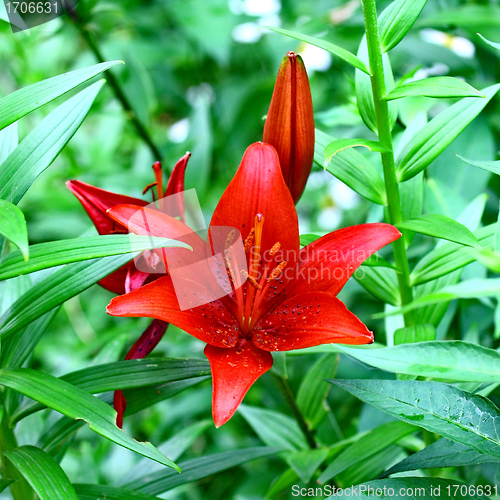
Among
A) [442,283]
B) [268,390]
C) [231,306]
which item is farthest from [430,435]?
[268,390]

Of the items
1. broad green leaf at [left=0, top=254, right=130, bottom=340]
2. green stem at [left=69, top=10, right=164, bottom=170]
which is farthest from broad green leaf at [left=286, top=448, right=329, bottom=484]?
green stem at [left=69, top=10, right=164, bottom=170]

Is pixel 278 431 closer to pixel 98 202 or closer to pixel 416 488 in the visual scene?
pixel 416 488

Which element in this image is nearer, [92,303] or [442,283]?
[442,283]

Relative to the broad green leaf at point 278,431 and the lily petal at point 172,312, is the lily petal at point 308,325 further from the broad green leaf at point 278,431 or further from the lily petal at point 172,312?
the broad green leaf at point 278,431

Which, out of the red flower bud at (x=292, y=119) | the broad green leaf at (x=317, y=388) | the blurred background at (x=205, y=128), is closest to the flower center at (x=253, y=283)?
the red flower bud at (x=292, y=119)

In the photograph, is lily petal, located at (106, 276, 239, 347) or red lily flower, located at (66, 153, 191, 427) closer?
lily petal, located at (106, 276, 239, 347)

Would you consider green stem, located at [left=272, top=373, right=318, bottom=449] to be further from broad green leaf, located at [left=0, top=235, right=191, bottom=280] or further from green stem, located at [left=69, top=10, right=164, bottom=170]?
green stem, located at [left=69, top=10, right=164, bottom=170]

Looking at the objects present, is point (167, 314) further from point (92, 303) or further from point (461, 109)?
point (92, 303)
